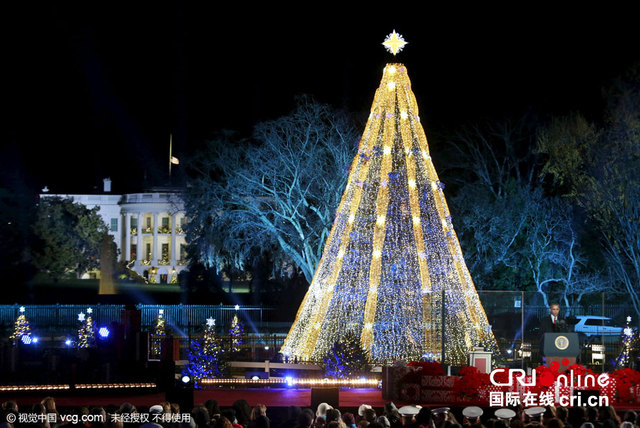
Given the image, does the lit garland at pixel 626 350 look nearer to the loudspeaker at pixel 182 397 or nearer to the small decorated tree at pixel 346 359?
the small decorated tree at pixel 346 359

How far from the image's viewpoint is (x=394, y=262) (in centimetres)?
2256

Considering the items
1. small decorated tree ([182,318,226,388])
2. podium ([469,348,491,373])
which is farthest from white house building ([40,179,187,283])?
podium ([469,348,491,373])

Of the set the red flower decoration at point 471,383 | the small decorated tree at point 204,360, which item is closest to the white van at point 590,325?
the small decorated tree at point 204,360

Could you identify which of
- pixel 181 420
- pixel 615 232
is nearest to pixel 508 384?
pixel 181 420

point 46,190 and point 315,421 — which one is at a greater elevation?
point 46,190

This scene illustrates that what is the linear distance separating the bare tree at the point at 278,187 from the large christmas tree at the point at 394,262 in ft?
56.0

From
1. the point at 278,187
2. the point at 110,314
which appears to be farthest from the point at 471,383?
the point at 110,314

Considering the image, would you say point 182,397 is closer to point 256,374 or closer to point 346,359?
point 346,359

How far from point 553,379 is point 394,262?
6.01 meters

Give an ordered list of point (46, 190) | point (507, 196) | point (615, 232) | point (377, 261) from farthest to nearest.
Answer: point (46, 190)
point (507, 196)
point (615, 232)
point (377, 261)

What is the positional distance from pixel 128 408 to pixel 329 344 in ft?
34.9

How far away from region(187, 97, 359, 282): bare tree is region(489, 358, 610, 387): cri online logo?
22.8m

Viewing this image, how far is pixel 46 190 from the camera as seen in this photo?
10650 cm

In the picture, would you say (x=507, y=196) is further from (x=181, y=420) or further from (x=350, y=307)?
(x=181, y=420)
